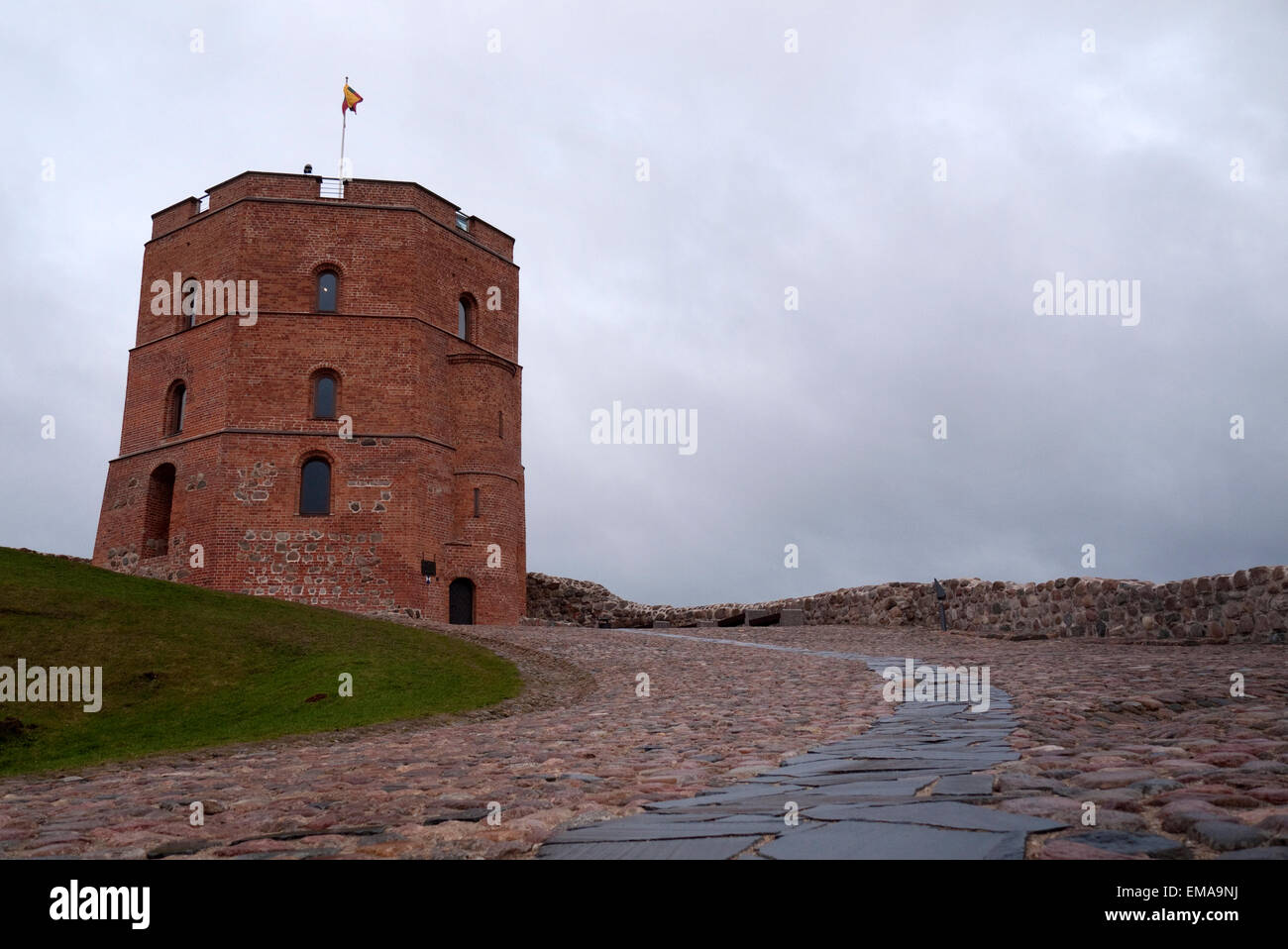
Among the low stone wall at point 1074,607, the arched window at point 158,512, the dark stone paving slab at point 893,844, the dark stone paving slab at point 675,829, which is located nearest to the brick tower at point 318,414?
the arched window at point 158,512

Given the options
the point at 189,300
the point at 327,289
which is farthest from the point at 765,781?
the point at 189,300

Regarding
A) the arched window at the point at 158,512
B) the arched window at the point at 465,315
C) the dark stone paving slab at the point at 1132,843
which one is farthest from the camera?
the arched window at the point at 465,315

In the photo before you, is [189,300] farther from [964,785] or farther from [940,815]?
[940,815]

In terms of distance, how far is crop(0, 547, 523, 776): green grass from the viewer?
9.68m

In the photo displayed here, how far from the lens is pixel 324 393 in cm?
2717

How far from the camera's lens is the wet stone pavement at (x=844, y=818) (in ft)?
8.41

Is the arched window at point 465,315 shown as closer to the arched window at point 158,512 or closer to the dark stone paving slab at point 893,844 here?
the arched window at point 158,512

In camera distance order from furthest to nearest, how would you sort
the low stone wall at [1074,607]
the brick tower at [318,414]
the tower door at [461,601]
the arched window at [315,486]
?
the tower door at [461,601]
the arched window at [315,486]
the brick tower at [318,414]
the low stone wall at [1074,607]

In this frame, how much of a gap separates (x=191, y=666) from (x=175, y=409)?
62.6ft

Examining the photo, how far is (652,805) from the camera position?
3.67 m

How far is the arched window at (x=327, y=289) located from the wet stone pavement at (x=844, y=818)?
26080 millimetres

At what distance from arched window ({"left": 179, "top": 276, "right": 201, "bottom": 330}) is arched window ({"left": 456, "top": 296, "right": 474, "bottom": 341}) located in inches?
314
